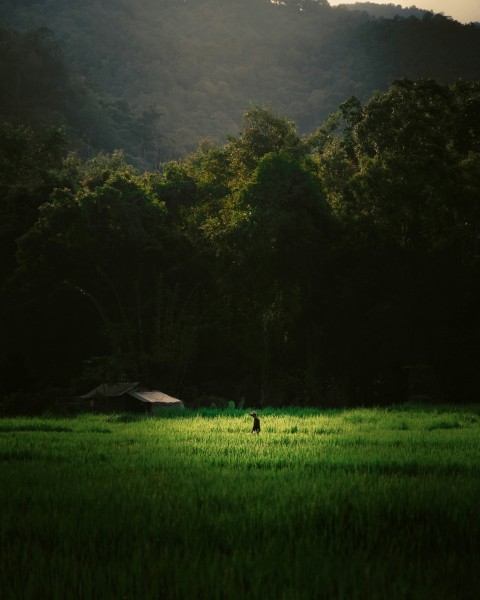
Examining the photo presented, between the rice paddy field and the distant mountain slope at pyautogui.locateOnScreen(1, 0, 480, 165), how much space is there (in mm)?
85103

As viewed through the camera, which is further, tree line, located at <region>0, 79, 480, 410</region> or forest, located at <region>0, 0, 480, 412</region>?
tree line, located at <region>0, 79, 480, 410</region>

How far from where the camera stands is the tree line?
118 feet

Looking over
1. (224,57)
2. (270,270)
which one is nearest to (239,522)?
(270,270)

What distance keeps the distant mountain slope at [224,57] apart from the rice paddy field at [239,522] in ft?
279

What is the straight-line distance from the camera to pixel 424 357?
1411 inches

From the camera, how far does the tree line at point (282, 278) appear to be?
118 ft

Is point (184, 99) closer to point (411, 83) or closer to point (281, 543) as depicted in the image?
point (411, 83)

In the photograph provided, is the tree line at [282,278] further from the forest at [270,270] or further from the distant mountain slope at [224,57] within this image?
the distant mountain slope at [224,57]

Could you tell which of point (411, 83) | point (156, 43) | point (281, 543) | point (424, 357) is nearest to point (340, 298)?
point (424, 357)

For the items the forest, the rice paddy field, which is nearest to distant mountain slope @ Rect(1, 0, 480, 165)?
the forest

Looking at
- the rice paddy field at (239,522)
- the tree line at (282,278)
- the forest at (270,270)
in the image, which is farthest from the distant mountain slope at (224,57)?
the rice paddy field at (239,522)

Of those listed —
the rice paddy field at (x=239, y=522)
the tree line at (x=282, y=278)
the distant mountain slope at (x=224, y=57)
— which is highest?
the distant mountain slope at (x=224, y=57)

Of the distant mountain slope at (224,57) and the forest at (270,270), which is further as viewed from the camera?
the distant mountain slope at (224,57)

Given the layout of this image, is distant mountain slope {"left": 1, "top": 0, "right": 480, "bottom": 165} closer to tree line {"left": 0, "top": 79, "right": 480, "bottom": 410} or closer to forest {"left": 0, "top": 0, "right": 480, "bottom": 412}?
forest {"left": 0, "top": 0, "right": 480, "bottom": 412}
